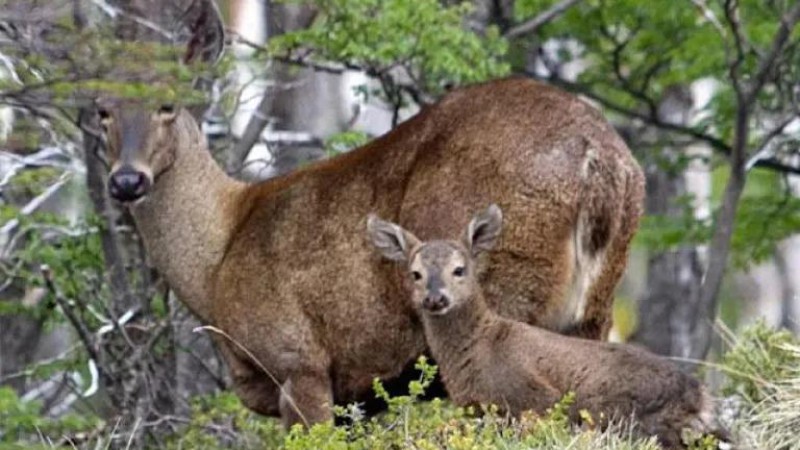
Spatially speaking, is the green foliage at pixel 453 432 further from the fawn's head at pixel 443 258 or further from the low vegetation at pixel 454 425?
the fawn's head at pixel 443 258

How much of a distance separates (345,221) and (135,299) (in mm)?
2923

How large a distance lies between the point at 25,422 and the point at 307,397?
2.37 meters

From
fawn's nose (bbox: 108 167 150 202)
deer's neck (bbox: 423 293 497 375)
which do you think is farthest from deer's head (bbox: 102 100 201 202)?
deer's neck (bbox: 423 293 497 375)

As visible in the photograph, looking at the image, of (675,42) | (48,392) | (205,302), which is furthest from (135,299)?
(675,42)

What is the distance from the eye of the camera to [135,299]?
1495cm

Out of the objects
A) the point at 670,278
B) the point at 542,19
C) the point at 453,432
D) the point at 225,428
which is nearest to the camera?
the point at 453,432

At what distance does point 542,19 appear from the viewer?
17.0 meters

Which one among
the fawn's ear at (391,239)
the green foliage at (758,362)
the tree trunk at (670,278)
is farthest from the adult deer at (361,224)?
the tree trunk at (670,278)

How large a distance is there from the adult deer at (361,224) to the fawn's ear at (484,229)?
10.1 inches

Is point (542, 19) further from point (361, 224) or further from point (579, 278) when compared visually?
point (579, 278)

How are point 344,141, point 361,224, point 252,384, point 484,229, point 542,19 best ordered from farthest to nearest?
point 542,19 → point 344,141 → point 252,384 → point 361,224 → point 484,229

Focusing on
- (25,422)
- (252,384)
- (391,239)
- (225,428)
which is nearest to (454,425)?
(391,239)

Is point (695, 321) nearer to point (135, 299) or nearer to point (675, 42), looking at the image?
point (675, 42)

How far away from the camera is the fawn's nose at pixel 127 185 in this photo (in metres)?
12.2
